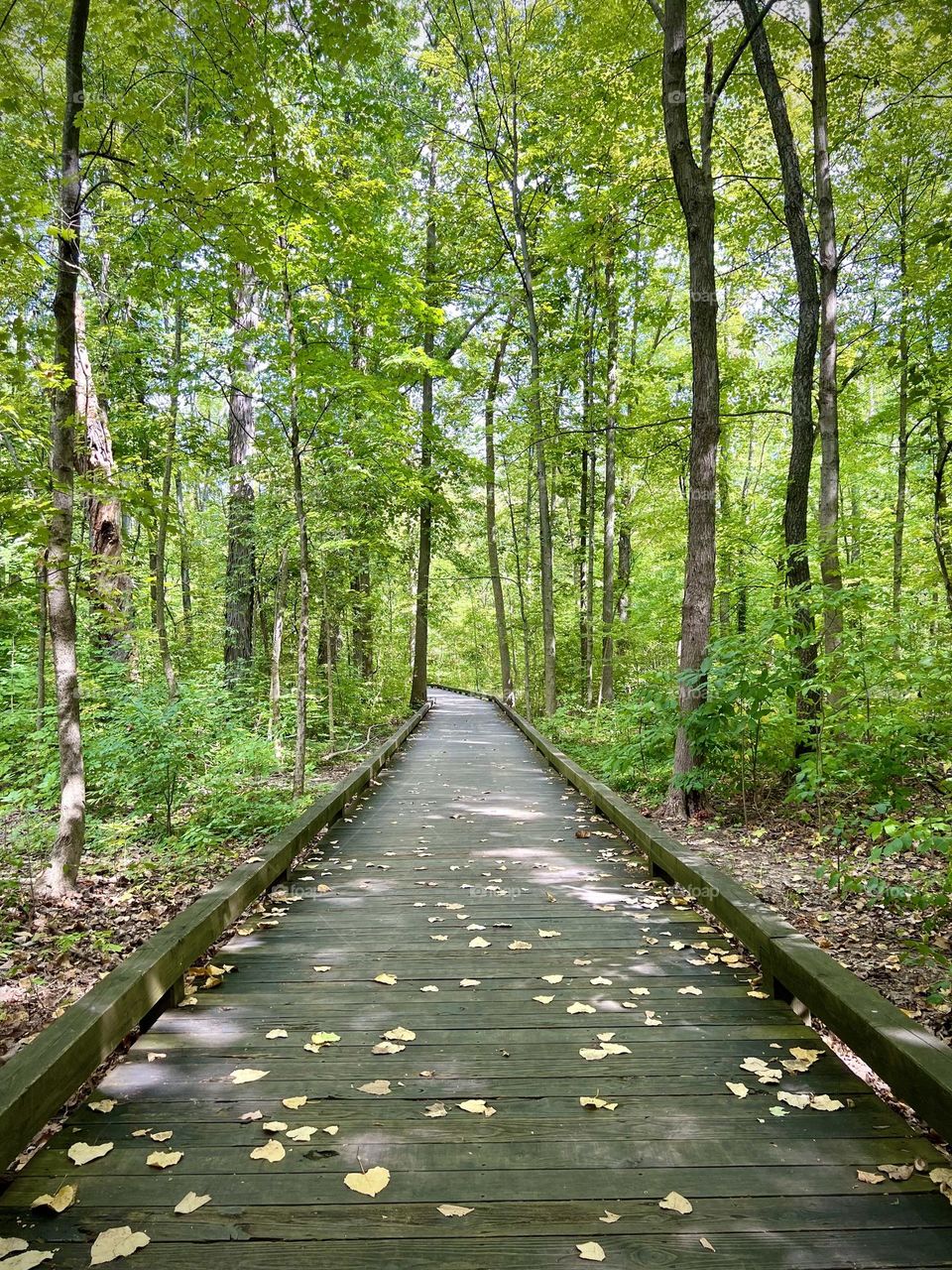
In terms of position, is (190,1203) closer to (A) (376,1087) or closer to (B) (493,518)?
(A) (376,1087)

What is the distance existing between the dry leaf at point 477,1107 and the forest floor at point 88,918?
186 centimetres

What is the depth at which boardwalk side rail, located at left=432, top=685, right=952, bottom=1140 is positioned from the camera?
228 cm

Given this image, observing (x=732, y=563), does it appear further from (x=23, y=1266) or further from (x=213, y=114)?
(x=23, y=1266)

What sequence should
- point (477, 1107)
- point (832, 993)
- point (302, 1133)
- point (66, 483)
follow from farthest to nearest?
point (66, 483), point (832, 993), point (477, 1107), point (302, 1133)

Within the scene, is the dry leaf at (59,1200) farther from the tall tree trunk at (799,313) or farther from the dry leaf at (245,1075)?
the tall tree trunk at (799,313)

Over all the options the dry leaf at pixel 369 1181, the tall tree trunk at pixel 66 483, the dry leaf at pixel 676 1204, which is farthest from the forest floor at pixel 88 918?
the dry leaf at pixel 676 1204

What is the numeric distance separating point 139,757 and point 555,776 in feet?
18.8

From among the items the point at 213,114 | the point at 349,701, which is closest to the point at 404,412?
the point at 213,114

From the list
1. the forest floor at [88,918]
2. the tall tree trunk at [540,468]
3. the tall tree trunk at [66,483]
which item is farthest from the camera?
the tall tree trunk at [540,468]

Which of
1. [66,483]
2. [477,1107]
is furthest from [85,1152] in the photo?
[66,483]

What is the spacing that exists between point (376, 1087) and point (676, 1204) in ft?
3.76

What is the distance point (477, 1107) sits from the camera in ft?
8.36

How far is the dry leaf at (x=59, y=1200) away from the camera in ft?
6.72

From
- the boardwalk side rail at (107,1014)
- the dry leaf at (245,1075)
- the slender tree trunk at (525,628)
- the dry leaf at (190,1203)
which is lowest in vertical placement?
the dry leaf at (245,1075)
